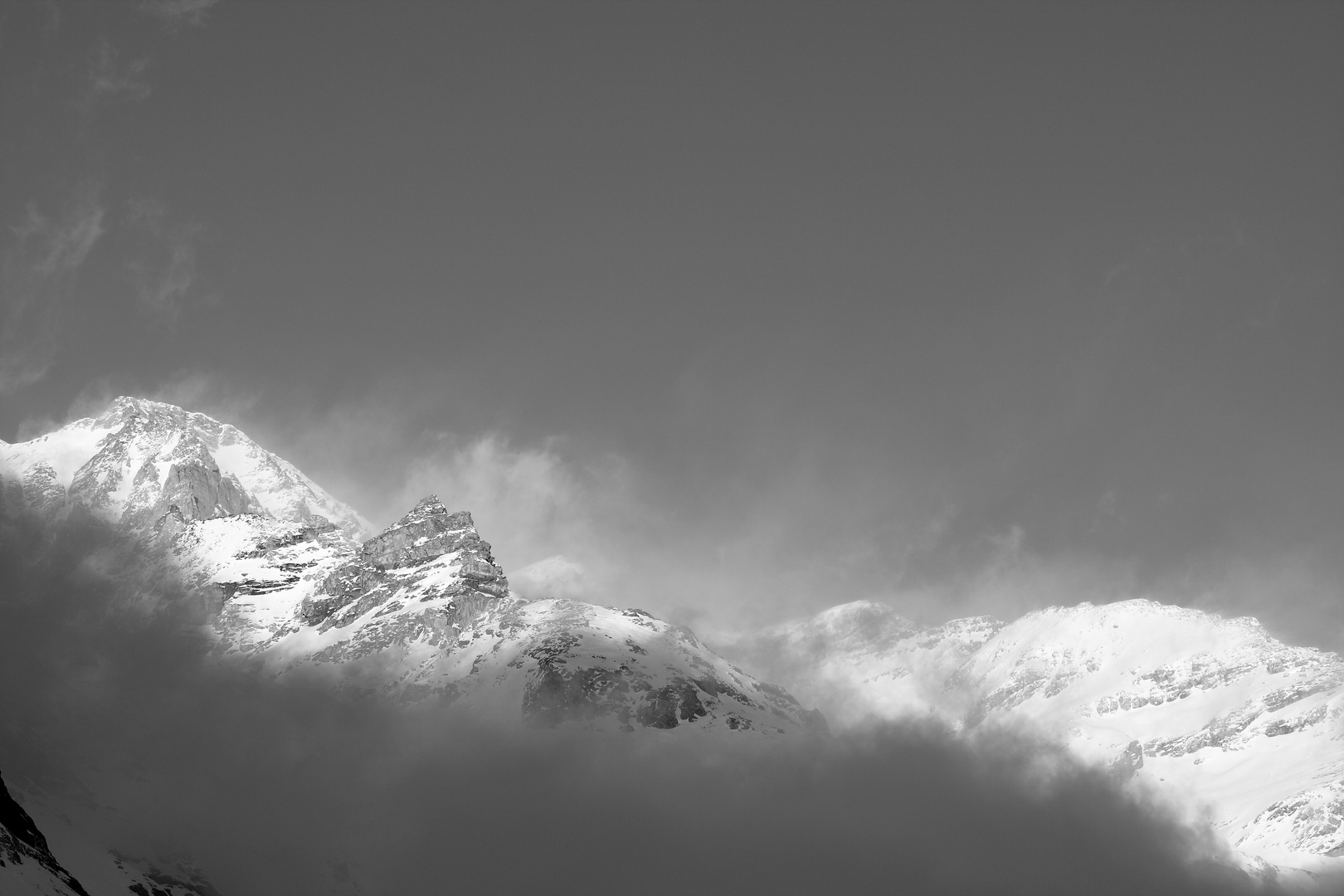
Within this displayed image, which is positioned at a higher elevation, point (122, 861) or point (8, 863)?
point (122, 861)

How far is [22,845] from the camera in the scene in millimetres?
143000

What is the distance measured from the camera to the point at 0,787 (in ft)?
488

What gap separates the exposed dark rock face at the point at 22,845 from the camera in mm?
137375

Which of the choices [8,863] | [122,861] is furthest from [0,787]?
[122,861]

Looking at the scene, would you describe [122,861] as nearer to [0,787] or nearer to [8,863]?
[0,787]

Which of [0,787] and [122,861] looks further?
[122,861]

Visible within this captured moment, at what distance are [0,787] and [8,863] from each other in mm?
17711

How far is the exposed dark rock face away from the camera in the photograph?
137 m

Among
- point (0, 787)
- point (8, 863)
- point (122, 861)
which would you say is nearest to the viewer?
point (8, 863)

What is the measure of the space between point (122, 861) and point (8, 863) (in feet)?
230

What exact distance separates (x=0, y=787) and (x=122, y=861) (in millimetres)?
56514

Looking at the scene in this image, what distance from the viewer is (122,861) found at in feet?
652

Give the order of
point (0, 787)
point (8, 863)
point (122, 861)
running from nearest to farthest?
point (8, 863), point (0, 787), point (122, 861)

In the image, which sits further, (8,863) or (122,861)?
(122,861)
